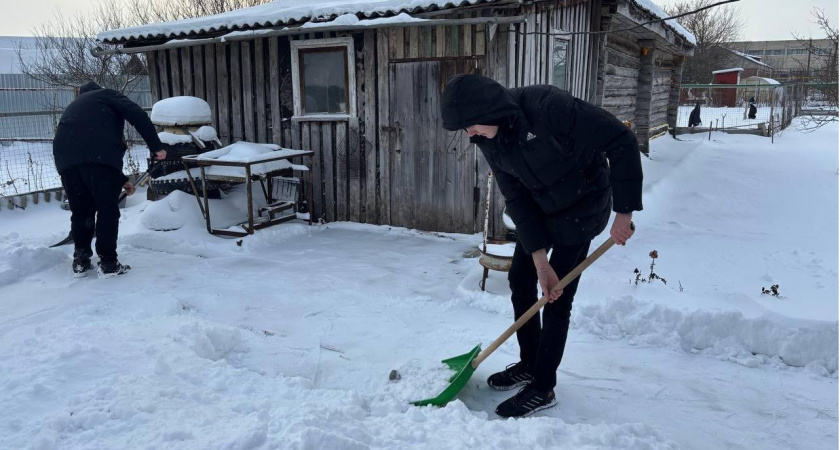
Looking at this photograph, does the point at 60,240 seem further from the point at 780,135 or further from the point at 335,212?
the point at 780,135

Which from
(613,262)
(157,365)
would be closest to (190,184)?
(157,365)

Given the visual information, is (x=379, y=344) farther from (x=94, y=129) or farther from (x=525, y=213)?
(x=94, y=129)

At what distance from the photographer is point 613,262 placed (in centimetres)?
536

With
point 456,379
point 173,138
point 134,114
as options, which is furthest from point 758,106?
point 456,379

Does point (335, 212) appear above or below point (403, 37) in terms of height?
below

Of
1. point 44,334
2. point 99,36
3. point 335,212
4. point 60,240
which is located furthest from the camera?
point 99,36

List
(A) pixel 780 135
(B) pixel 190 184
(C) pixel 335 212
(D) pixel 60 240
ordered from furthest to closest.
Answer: (A) pixel 780 135
(C) pixel 335 212
(B) pixel 190 184
(D) pixel 60 240

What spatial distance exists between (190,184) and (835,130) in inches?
850

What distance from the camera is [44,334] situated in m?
3.66

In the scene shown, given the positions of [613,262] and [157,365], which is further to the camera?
[613,262]

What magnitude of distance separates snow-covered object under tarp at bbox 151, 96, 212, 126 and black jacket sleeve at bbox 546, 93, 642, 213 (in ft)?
19.7

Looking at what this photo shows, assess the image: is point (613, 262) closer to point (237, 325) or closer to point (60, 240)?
point (237, 325)

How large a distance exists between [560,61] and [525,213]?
5.59m

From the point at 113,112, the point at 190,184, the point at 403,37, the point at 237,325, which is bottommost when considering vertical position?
the point at 237,325
